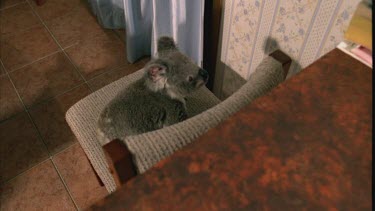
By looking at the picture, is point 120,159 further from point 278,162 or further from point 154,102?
point 154,102

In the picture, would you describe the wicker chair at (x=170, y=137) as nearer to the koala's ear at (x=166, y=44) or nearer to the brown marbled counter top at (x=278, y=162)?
the brown marbled counter top at (x=278, y=162)

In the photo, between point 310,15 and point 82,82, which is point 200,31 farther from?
point 82,82

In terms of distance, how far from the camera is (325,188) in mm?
455

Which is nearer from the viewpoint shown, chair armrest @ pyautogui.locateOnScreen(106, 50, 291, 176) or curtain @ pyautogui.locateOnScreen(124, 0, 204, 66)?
chair armrest @ pyautogui.locateOnScreen(106, 50, 291, 176)

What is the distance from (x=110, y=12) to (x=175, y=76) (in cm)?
139

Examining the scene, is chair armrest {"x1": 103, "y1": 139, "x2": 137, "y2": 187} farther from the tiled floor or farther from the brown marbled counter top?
the tiled floor

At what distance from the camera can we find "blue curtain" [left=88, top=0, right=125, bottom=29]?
82.2 inches

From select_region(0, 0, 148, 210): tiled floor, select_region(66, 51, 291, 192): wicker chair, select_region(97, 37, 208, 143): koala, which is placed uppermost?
select_region(66, 51, 291, 192): wicker chair

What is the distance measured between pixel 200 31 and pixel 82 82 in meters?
0.92

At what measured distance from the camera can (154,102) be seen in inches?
37.7

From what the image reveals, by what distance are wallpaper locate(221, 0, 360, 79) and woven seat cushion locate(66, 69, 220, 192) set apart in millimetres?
256

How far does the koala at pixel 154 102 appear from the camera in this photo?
0.93 metres

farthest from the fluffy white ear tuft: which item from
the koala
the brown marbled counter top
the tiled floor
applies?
the tiled floor

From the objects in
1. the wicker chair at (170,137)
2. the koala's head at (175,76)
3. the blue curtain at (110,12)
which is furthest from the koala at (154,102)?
the blue curtain at (110,12)
